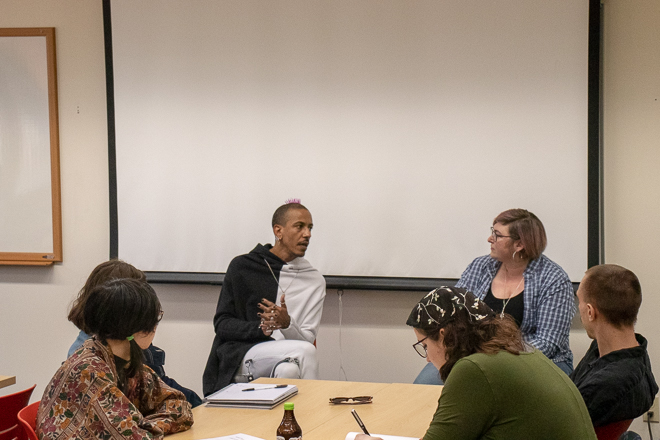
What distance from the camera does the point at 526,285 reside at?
11.3 feet

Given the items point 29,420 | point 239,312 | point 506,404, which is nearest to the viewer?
point 506,404

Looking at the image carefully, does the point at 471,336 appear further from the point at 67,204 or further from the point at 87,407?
the point at 67,204

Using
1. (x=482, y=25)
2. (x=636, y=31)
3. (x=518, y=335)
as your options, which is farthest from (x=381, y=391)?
(x=636, y=31)

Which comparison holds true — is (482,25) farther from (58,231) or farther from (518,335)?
(58,231)

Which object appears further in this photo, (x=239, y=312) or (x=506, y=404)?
(x=239, y=312)

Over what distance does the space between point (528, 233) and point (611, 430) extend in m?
1.62

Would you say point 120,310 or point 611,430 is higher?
point 120,310

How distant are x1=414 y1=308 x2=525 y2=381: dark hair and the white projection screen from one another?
226 centimetres

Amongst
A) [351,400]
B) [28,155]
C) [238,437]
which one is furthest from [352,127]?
[238,437]

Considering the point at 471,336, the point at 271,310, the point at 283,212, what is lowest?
the point at 271,310

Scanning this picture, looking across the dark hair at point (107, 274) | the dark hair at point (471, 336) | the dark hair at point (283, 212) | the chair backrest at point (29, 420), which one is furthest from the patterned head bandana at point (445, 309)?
the dark hair at point (283, 212)

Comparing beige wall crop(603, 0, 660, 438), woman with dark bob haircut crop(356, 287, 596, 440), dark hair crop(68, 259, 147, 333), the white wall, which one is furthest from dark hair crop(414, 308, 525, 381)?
the white wall

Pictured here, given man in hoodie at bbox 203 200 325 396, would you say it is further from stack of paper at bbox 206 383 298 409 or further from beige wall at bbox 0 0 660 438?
stack of paper at bbox 206 383 298 409

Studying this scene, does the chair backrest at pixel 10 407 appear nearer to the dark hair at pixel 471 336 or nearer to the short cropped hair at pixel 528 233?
the dark hair at pixel 471 336
